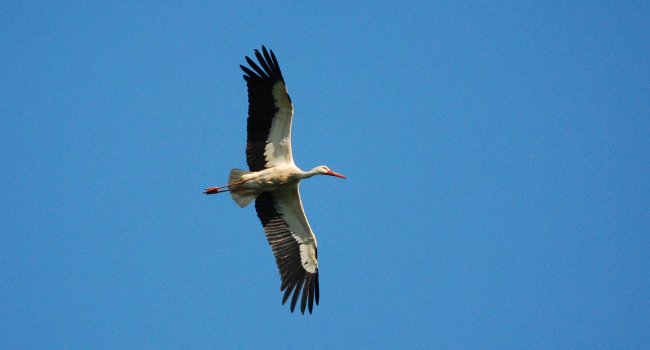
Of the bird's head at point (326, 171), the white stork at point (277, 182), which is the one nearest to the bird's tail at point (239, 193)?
the white stork at point (277, 182)

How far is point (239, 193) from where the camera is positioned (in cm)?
1334

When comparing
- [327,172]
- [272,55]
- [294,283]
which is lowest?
[294,283]

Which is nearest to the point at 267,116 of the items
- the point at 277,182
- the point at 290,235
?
the point at 277,182

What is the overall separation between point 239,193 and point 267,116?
1.32 meters

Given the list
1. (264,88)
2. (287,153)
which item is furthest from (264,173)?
(264,88)

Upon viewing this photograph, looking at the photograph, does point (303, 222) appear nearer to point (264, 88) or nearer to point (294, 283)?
point (294, 283)

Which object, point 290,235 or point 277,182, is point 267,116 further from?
point 290,235

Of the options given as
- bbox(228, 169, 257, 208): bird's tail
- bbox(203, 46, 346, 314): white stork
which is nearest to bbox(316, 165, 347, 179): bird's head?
bbox(203, 46, 346, 314): white stork

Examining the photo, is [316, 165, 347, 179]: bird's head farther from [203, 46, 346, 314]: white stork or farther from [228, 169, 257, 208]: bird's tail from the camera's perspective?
[228, 169, 257, 208]: bird's tail

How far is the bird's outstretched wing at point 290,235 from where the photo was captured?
13.4m

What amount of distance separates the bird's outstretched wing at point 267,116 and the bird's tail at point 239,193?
0.71 ft

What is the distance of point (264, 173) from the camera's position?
43.0 ft

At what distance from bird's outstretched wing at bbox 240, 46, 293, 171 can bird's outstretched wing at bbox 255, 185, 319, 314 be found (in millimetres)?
593

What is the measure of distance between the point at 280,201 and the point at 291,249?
763 mm
